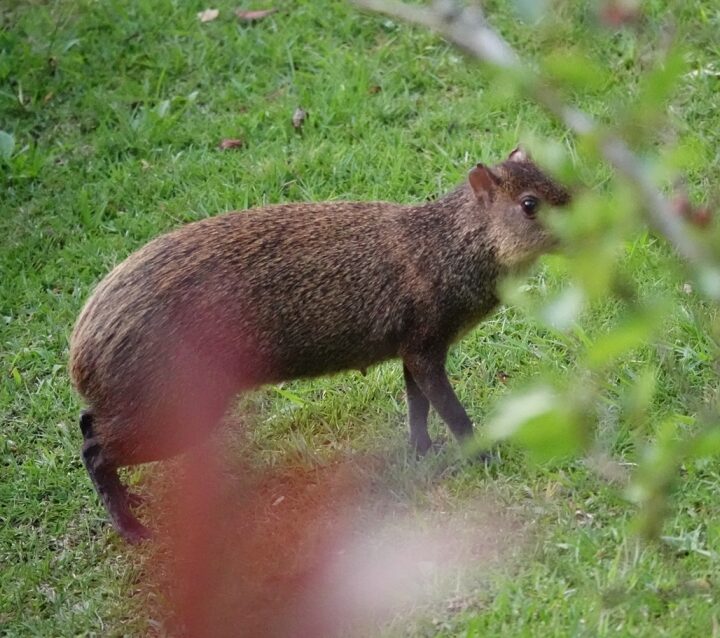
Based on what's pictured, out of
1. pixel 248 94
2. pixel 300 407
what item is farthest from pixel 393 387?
pixel 248 94

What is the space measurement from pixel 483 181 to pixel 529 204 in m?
0.19

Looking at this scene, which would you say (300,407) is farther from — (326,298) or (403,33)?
(403,33)

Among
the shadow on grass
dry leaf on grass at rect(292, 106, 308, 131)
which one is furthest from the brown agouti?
dry leaf on grass at rect(292, 106, 308, 131)

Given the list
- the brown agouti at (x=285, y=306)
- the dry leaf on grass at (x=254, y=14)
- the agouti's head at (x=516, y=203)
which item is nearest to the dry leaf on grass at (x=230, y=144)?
the dry leaf on grass at (x=254, y=14)

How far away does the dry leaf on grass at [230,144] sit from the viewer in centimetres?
640

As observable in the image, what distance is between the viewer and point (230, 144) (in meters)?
6.41

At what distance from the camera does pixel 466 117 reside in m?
6.25

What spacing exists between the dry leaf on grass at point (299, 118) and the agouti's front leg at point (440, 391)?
2342 millimetres

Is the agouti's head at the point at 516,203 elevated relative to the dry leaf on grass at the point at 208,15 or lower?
elevated

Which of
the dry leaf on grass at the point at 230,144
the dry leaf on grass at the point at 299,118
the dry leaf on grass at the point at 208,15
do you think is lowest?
the dry leaf on grass at the point at 230,144

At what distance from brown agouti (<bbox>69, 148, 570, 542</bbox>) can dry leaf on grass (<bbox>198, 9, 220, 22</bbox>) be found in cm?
296

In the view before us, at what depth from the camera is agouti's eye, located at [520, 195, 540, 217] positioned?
430 cm

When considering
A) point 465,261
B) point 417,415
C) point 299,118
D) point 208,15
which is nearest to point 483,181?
point 465,261

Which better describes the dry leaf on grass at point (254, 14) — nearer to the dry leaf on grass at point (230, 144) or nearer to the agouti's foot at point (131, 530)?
the dry leaf on grass at point (230, 144)
